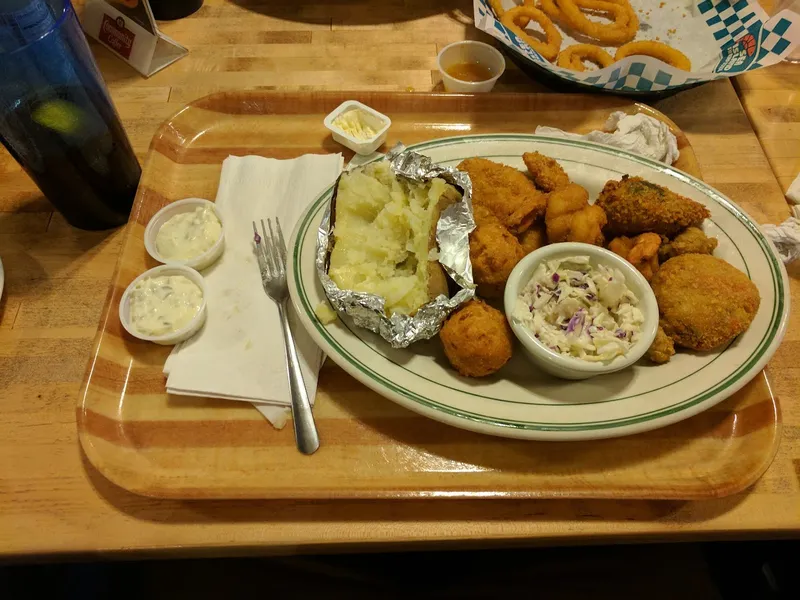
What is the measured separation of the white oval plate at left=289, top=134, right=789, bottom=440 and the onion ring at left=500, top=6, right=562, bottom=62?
118 centimetres

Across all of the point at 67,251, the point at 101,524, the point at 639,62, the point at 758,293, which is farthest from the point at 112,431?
the point at 639,62

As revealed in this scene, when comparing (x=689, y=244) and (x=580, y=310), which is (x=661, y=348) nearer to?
(x=580, y=310)

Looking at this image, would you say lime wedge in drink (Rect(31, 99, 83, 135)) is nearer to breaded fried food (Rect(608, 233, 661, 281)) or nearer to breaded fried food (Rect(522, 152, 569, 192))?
breaded fried food (Rect(522, 152, 569, 192))

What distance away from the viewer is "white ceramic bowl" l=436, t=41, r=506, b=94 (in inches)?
87.3

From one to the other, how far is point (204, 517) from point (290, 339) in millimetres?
516

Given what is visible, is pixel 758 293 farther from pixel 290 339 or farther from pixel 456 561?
pixel 290 339

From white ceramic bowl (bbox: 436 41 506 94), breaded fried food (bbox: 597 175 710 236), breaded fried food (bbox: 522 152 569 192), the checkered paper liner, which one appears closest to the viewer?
breaded fried food (bbox: 597 175 710 236)

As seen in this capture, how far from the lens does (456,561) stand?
5.77ft

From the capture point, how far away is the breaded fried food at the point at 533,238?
1.71 metres

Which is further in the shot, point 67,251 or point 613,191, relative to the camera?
point 67,251


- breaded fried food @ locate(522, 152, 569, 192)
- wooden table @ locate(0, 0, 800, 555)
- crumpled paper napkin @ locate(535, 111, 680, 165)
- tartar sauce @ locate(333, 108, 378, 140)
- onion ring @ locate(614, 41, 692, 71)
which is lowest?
wooden table @ locate(0, 0, 800, 555)

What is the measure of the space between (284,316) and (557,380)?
823 mm

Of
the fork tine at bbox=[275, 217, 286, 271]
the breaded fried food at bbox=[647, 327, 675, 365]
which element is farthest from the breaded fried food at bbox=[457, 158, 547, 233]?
the fork tine at bbox=[275, 217, 286, 271]

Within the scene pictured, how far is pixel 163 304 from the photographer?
1556 mm
